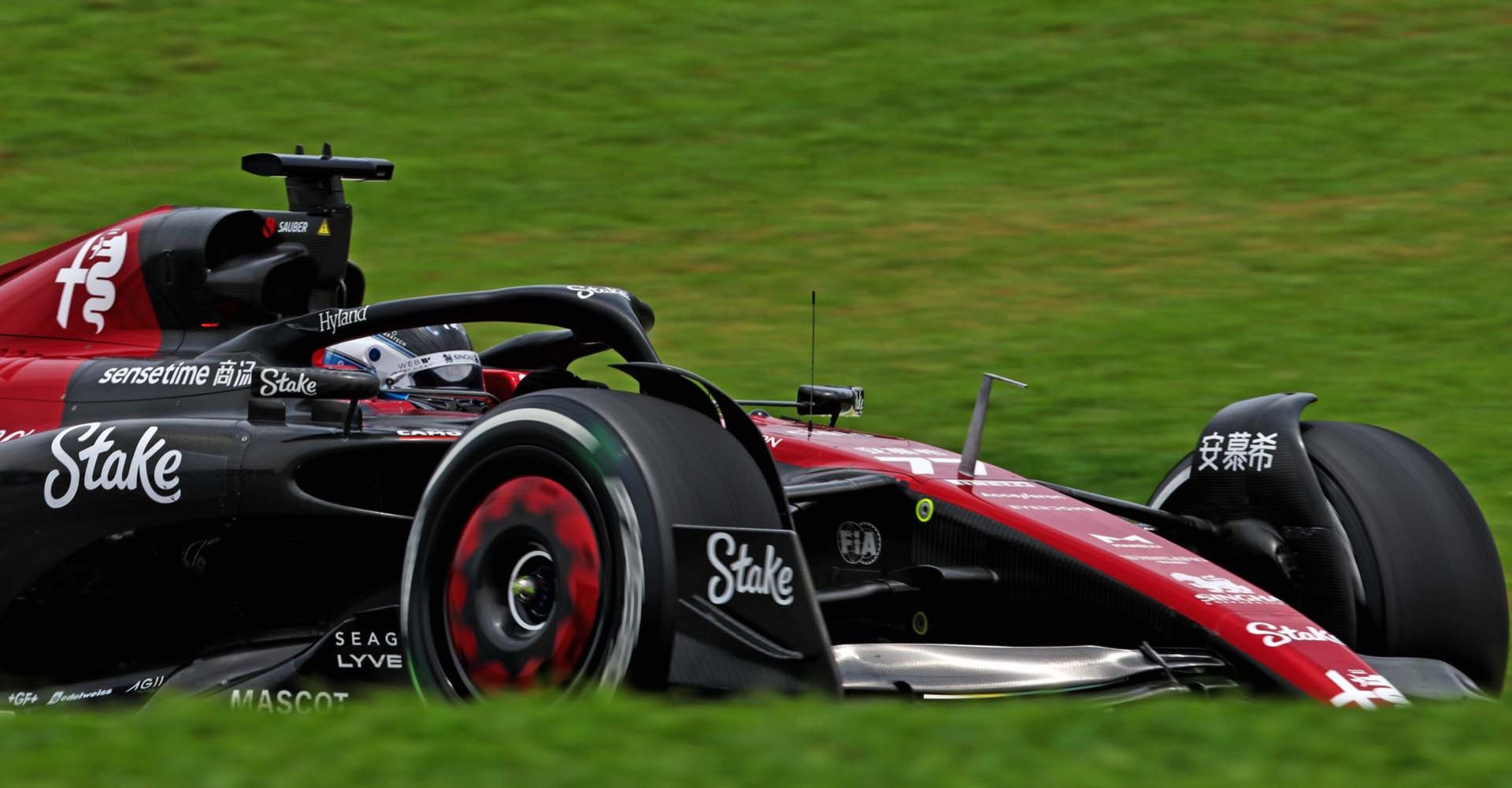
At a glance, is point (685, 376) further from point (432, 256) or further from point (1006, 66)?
point (1006, 66)

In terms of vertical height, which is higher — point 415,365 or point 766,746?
point 415,365

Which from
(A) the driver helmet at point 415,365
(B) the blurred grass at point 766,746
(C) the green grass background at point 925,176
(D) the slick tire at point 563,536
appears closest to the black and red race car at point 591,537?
(D) the slick tire at point 563,536

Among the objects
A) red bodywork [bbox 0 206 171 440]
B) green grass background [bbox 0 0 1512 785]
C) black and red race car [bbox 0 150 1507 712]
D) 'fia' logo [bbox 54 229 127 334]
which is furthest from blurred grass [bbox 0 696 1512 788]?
green grass background [bbox 0 0 1512 785]

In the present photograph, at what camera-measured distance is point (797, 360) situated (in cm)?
1200

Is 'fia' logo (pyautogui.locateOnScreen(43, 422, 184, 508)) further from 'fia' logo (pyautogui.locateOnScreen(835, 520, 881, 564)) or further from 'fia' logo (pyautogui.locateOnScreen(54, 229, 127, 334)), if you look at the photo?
'fia' logo (pyautogui.locateOnScreen(835, 520, 881, 564))

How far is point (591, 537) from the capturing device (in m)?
3.94

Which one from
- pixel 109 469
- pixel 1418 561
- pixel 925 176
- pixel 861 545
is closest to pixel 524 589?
pixel 861 545

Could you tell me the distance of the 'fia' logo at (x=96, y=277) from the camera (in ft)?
20.1

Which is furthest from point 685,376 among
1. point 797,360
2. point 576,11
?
point 576,11

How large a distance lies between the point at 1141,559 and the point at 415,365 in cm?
242

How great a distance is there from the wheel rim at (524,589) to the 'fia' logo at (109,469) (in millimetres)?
1248

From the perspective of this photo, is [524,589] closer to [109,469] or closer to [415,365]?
[109,469]

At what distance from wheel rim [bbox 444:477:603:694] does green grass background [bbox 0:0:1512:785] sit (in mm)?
5725

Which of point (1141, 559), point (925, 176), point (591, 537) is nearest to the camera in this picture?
point (591, 537)
